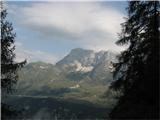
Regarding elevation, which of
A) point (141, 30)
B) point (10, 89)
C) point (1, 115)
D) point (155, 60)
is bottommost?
point (1, 115)

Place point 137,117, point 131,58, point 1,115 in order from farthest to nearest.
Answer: point 131,58
point 1,115
point 137,117

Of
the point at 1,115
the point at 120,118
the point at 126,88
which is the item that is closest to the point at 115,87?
the point at 126,88

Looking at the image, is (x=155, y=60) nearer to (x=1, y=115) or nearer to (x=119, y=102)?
(x=119, y=102)

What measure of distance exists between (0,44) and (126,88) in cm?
862

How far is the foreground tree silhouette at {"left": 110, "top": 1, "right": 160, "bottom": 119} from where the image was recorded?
67.9ft

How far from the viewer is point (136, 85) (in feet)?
78.7

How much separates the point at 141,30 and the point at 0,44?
9.53 metres

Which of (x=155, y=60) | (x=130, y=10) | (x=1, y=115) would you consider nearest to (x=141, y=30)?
(x=130, y=10)

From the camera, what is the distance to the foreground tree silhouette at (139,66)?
20.7m

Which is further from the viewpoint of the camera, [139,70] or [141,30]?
[141,30]

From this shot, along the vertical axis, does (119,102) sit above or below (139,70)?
below

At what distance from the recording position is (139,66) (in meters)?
25.1

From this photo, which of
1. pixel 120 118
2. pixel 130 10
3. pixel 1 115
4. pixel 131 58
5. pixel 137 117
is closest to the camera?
pixel 137 117

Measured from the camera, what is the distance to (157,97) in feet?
68.3
